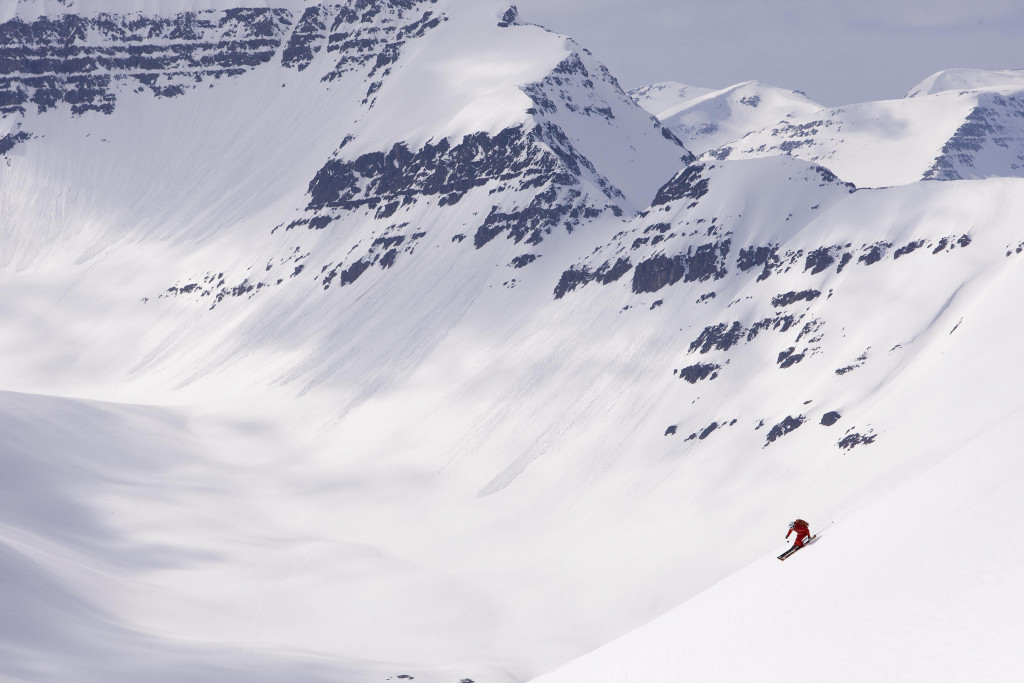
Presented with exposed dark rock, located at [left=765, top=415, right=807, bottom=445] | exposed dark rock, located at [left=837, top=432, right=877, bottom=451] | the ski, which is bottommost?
the ski

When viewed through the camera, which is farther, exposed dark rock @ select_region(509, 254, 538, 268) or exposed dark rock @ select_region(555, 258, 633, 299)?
exposed dark rock @ select_region(509, 254, 538, 268)

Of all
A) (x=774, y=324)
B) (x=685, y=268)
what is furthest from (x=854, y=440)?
(x=685, y=268)

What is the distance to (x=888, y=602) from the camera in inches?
1014

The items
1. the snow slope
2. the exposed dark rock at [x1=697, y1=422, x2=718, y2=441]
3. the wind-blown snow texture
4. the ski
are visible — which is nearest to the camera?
the snow slope

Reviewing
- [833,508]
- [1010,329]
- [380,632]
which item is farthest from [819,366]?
[380,632]

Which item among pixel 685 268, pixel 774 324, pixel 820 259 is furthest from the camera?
pixel 685 268

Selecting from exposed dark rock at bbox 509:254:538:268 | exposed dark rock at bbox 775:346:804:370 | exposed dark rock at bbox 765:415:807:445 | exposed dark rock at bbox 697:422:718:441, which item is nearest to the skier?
exposed dark rock at bbox 765:415:807:445

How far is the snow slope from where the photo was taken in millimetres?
23281

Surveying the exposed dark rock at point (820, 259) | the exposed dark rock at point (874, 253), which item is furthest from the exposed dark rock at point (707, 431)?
the exposed dark rock at point (874, 253)

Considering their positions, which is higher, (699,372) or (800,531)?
(699,372)

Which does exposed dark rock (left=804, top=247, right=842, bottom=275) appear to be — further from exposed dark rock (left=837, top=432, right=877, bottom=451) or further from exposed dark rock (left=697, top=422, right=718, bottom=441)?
exposed dark rock (left=837, top=432, right=877, bottom=451)

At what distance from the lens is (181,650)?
94188 mm

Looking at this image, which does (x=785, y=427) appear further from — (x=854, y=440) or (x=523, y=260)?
(x=523, y=260)

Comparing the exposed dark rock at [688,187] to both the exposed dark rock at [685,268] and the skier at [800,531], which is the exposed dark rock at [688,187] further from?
the skier at [800,531]
